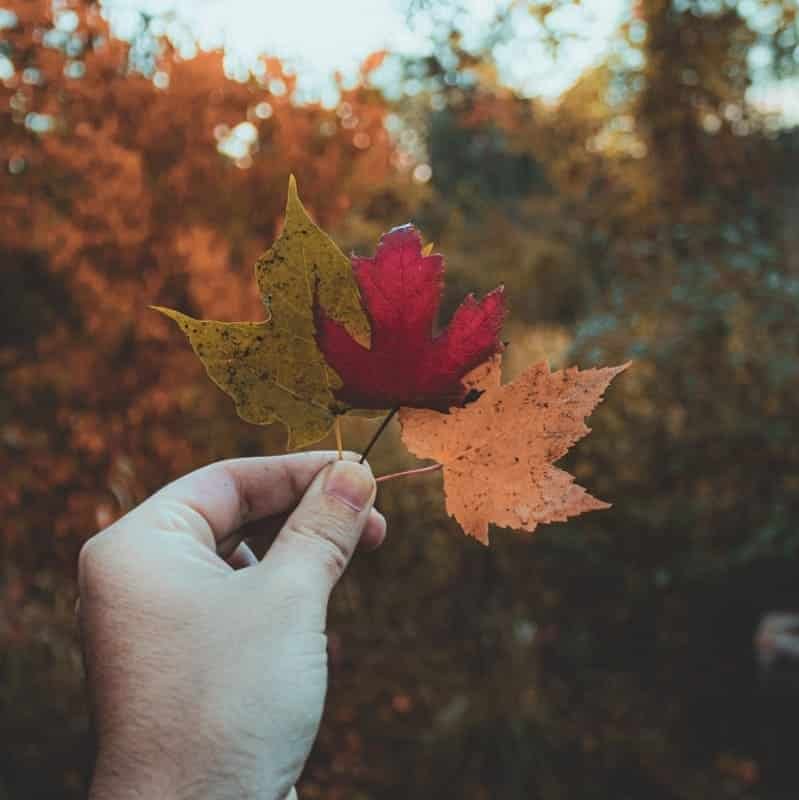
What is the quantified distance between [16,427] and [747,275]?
12.8 ft

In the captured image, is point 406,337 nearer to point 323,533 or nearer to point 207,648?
point 323,533

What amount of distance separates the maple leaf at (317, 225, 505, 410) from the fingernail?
5.6 inches

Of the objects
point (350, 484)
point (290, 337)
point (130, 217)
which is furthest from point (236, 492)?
point (130, 217)

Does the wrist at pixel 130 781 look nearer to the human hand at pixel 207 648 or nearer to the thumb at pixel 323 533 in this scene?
the human hand at pixel 207 648

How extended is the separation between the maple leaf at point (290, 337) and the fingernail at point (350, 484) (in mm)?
112

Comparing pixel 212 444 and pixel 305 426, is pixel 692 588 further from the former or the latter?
pixel 305 426

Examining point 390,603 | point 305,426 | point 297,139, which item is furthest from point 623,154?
point 305,426

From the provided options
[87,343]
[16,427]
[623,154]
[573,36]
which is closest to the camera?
[573,36]

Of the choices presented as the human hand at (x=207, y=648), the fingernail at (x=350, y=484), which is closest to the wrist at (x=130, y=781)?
the human hand at (x=207, y=648)

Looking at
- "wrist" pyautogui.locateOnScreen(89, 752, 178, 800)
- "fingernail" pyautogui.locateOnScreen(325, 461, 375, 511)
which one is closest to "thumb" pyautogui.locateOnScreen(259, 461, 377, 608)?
"fingernail" pyautogui.locateOnScreen(325, 461, 375, 511)

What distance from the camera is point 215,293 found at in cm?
351

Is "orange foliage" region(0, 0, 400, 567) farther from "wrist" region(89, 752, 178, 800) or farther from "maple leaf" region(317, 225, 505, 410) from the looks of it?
"maple leaf" region(317, 225, 505, 410)

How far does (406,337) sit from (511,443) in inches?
6.3

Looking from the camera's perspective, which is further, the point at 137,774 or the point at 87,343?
the point at 87,343
